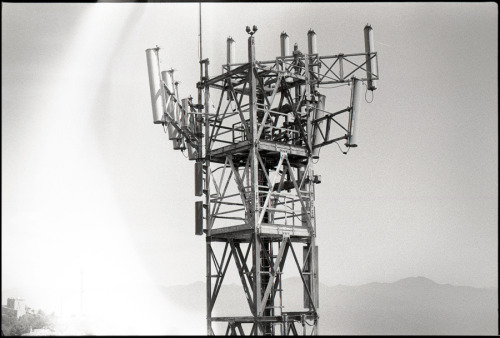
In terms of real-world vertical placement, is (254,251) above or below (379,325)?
above

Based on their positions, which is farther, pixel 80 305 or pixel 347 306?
pixel 80 305

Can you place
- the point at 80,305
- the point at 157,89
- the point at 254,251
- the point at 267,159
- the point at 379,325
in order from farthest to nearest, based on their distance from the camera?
1. the point at 80,305
2. the point at 379,325
3. the point at 267,159
4. the point at 157,89
5. the point at 254,251

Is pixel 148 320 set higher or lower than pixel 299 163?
lower

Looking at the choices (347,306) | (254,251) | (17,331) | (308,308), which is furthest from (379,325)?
(17,331)

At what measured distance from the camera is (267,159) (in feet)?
72.2

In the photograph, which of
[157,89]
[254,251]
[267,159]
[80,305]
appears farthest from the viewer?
[80,305]

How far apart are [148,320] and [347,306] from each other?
547 inches

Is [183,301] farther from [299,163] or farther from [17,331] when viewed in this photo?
[299,163]

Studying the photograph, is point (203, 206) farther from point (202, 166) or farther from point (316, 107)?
point (316, 107)

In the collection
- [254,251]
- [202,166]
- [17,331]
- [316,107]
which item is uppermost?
[316,107]

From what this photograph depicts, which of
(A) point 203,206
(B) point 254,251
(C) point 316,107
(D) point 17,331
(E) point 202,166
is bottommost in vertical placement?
(D) point 17,331

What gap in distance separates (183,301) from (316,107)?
27916mm

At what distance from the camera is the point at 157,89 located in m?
20.6

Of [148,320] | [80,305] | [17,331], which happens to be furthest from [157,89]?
[17,331]
